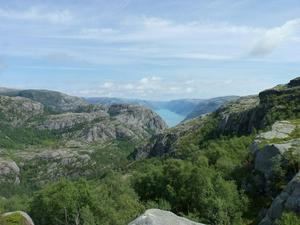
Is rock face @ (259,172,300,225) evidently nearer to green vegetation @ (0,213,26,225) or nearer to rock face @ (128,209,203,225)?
rock face @ (128,209,203,225)

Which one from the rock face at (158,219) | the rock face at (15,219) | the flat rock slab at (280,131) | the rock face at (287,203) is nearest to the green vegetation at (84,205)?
the rock face at (15,219)

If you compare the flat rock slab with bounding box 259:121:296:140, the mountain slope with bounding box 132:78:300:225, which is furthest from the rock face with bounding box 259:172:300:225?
the flat rock slab with bounding box 259:121:296:140

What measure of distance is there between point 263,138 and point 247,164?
6805mm

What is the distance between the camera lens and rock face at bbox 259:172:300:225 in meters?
59.1

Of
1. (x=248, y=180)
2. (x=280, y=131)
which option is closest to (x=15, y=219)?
(x=248, y=180)

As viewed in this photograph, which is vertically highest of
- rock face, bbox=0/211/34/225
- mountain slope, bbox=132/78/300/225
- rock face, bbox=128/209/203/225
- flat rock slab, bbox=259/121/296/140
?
flat rock slab, bbox=259/121/296/140

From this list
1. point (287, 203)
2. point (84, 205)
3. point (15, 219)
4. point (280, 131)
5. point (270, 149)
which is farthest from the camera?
point (84, 205)

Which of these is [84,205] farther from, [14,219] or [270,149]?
[270,149]

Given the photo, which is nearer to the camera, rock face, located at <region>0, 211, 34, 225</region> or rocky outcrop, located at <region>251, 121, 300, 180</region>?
rocky outcrop, located at <region>251, 121, 300, 180</region>

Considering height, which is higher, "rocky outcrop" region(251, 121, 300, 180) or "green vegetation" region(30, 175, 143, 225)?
"rocky outcrop" region(251, 121, 300, 180)

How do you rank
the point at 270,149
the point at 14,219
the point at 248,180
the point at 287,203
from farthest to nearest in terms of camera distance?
the point at 14,219, the point at 248,180, the point at 270,149, the point at 287,203

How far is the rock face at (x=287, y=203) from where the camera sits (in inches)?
2325

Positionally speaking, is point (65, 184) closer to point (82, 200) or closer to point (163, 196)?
point (82, 200)

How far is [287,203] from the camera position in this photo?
197ft
